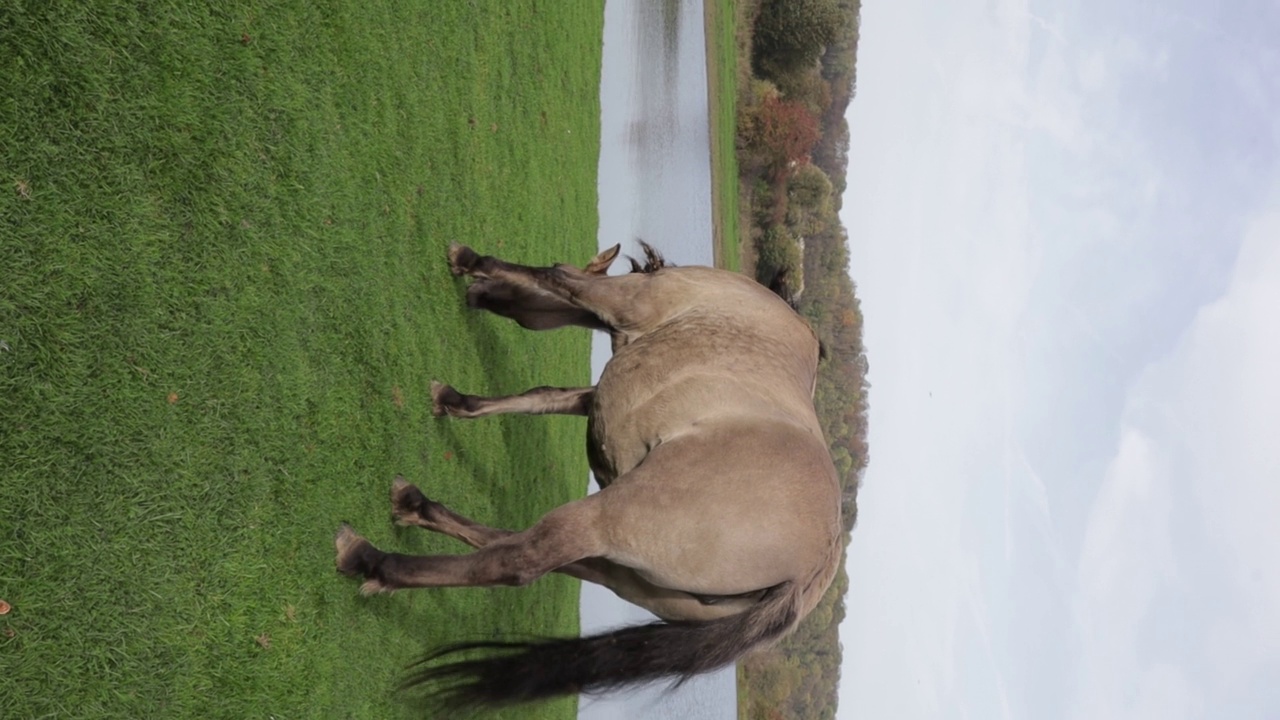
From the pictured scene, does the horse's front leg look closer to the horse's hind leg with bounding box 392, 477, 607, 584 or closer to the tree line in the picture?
the horse's hind leg with bounding box 392, 477, 607, 584

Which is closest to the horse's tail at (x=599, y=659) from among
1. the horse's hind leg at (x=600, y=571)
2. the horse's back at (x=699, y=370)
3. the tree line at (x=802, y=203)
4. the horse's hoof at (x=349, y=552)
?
the horse's hind leg at (x=600, y=571)

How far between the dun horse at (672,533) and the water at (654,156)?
5.46 meters

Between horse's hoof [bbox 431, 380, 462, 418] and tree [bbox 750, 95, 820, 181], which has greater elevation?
Result: tree [bbox 750, 95, 820, 181]

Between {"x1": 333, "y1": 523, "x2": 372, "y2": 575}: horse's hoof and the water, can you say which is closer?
{"x1": 333, "y1": 523, "x2": 372, "y2": 575}: horse's hoof

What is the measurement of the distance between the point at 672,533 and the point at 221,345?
5.86 ft

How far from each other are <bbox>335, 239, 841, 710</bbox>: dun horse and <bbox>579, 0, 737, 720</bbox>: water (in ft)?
17.9

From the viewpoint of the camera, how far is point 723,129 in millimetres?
20438

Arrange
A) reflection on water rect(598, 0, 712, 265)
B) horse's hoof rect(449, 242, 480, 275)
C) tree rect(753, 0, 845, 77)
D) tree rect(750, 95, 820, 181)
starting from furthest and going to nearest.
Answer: tree rect(753, 0, 845, 77), tree rect(750, 95, 820, 181), reflection on water rect(598, 0, 712, 265), horse's hoof rect(449, 242, 480, 275)

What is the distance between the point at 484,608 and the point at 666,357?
8.36ft

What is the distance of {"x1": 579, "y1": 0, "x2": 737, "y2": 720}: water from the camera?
11039 millimetres

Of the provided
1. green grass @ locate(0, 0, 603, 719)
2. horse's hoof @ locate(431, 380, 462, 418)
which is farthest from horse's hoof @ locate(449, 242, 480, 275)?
horse's hoof @ locate(431, 380, 462, 418)

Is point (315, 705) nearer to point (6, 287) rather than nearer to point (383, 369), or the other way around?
point (383, 369)

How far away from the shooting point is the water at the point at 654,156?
11.0m

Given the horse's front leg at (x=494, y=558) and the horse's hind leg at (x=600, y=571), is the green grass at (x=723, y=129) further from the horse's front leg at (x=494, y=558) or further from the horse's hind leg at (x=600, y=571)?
the horse's front leg at (x=494, y=558)
